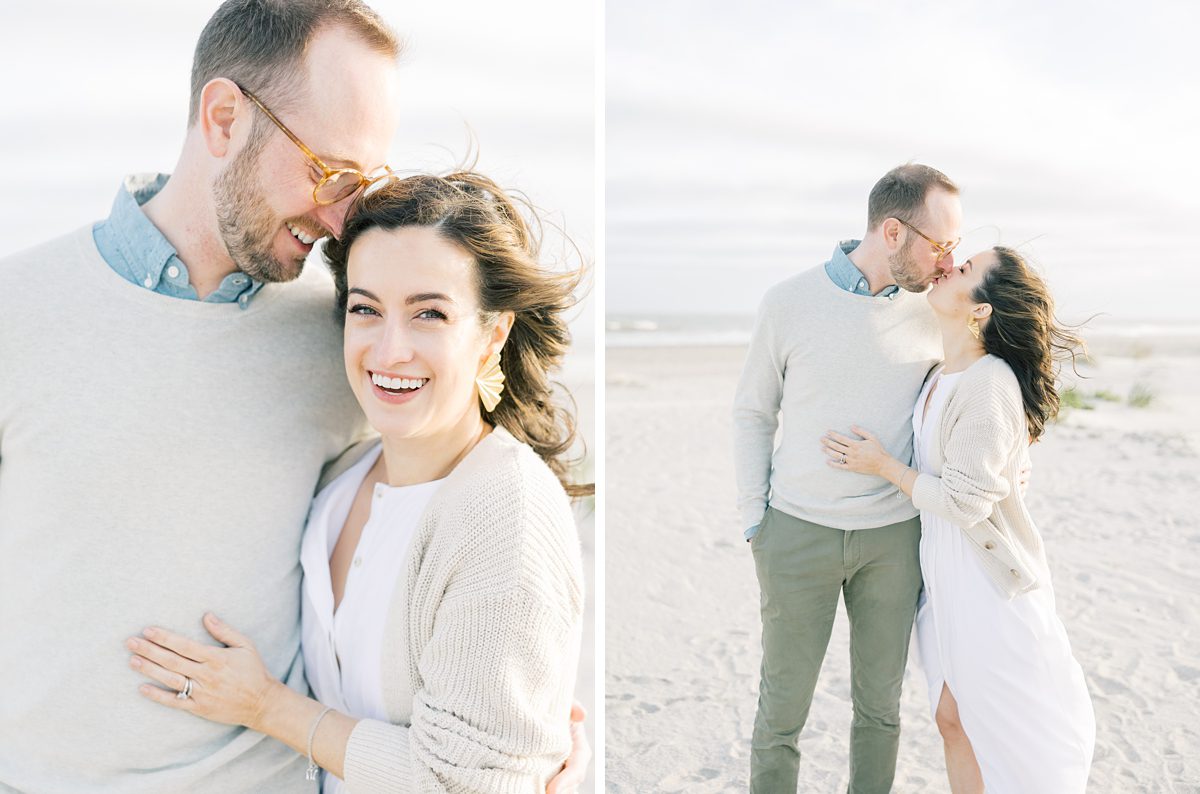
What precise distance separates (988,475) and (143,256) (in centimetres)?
208

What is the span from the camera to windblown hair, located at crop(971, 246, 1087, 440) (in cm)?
259

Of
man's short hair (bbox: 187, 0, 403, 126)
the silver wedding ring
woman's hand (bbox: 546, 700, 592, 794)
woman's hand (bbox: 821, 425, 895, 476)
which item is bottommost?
woman's hand (bbox: 546, 700, 592, 794)

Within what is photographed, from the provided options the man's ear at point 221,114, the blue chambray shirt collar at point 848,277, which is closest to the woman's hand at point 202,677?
the man's ear at point 221,114

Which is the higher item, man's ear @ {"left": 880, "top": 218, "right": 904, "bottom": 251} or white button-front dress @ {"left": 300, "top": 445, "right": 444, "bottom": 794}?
man's ear @ {"left": 880, "top": 218, "right": 904, "bottom": 251}

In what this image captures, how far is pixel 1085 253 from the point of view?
15.5m

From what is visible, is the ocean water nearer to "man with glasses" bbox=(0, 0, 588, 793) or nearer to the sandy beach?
the sandy beach

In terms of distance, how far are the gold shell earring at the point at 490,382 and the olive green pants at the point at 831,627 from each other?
4.09 feet

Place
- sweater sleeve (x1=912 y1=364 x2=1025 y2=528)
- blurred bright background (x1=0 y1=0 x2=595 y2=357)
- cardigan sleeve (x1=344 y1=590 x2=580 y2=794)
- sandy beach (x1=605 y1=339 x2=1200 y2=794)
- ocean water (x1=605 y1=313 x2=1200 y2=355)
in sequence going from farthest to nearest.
Result: ocean water (x1=605 y1=313 x2=1200 y2=355) < blurred bright background (x1=0 y1=0 x2=595 y2=357) < sandy beach (x1=605 y1=339 x2=1200 y2=794) < sweater sleeve (x1=912 y1=364 x2=1025 y2=528) < cardigan sleeve (x1=344 y1=590 x2=580 y2=794)

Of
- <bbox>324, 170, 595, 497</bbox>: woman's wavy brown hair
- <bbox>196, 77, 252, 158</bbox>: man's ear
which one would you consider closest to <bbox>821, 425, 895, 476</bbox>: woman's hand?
<bbox>324, 170, 595, 497</bbox>: woman's wavy brown hair

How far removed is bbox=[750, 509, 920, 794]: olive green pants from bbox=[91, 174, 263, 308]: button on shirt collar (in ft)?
5.93

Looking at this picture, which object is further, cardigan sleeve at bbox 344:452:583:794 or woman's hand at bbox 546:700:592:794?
woman's hand at bbox 546:700:592:794

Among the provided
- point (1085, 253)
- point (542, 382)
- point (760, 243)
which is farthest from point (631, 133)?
point (542, 382)

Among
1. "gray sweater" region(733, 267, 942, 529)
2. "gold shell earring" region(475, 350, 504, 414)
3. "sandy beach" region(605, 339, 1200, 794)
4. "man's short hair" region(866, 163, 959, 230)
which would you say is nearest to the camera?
"gold shell earring" region(475, 350, 504, 414)

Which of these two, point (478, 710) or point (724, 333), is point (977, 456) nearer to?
point (478, 710)
